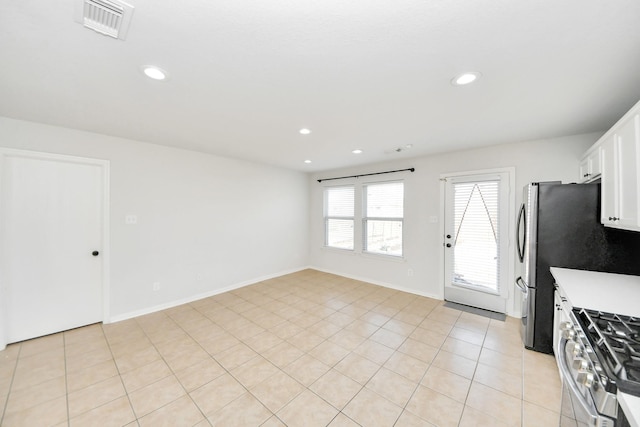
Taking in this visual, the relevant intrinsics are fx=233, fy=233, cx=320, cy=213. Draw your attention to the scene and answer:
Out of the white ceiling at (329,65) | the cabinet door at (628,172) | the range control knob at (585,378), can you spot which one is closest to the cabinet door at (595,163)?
the white ceiling at (329,65)

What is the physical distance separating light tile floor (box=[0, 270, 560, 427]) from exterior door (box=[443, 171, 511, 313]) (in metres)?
0.40

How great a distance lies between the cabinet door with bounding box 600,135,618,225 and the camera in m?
1.80

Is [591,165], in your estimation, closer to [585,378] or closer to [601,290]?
[601,290]

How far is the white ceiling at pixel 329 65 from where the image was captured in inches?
46.3

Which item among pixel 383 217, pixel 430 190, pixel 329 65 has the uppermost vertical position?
pixel 329 65

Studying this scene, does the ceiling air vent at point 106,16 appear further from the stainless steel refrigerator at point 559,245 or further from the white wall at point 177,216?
the stainless steel refrigerator at point 559,245

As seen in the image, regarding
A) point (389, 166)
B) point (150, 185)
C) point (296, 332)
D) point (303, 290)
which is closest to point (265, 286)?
point (303, 290)

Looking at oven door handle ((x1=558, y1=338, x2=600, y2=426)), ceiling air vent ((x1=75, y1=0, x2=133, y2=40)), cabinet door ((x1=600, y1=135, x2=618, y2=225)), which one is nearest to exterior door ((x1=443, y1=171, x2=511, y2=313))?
cabinet door ((x1=600, y1=135, x2=618, y2=225))

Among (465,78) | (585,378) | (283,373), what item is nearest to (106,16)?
(465,78)

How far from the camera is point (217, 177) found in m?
4.21

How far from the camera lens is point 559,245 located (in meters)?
2.41

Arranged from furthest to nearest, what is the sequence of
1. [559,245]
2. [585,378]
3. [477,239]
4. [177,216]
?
[177,216], [477,239], [559,245], [585,378]

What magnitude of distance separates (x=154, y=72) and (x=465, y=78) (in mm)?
2281

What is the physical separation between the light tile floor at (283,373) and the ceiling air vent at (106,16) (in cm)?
253
